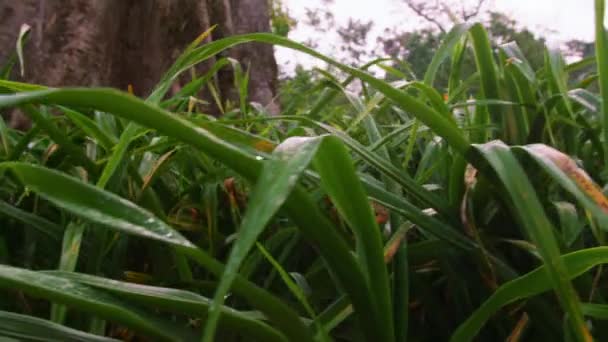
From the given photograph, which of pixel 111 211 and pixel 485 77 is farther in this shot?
pixel 485 77

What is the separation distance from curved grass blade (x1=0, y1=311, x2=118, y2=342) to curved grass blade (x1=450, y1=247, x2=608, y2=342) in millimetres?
281

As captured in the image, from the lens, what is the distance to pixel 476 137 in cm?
85

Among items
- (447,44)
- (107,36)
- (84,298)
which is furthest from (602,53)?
(107,36)

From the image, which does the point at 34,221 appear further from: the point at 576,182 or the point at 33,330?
the point at 576,182

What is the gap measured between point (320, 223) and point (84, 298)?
0.16m

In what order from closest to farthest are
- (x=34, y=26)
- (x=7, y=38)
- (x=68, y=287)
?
1. (x=68, y=287)
2. (x=34, y=26)
3. (x=7, y=38)

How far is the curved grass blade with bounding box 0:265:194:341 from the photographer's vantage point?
1.42 feet

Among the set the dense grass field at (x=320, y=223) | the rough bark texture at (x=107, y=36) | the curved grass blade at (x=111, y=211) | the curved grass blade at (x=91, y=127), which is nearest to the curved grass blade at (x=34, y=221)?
the dense grass field at (x=320, y=223)

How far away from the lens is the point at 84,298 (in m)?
0.45

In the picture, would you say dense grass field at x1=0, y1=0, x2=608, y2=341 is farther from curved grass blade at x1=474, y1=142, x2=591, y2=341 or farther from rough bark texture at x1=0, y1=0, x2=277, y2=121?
rough bark texture at x1=0, y1=0, x2=277, y2=121

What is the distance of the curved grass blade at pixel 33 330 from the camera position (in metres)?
0.46

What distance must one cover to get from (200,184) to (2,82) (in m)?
0.24

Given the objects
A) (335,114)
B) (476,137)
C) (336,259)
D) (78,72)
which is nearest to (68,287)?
(336,259)

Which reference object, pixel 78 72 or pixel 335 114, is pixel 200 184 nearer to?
pixel 335 114
